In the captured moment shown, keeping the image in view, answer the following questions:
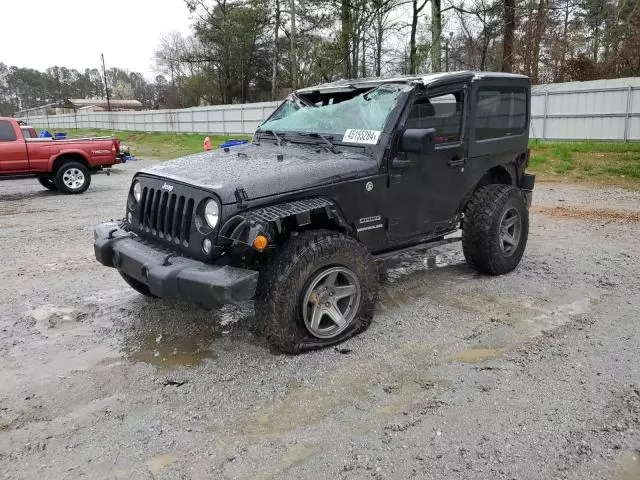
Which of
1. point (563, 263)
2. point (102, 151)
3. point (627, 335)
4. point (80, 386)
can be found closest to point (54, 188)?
point (102, 151)

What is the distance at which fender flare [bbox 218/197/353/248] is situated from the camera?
3.26 m

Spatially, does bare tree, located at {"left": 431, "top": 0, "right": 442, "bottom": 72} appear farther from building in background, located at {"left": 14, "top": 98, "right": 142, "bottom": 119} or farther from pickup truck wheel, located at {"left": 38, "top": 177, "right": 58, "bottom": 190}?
building in background, located at {"left": 14, "top": 98, "right": 142, "bottom": 119}

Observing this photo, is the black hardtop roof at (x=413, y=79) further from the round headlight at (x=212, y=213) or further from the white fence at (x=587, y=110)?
the white fence at (x=587, y=110)

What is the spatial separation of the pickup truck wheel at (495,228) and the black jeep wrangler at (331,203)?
0.01 m

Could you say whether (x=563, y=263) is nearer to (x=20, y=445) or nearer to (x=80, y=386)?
(x=80, y=386)

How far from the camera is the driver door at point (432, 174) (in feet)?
14.0

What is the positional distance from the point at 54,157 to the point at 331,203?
1023 cm

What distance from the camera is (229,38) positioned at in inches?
1591

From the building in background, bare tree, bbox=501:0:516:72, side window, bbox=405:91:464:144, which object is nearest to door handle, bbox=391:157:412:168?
side window, bbox=405:91:464:144

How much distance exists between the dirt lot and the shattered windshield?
1.54 meters

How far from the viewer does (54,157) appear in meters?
11.8

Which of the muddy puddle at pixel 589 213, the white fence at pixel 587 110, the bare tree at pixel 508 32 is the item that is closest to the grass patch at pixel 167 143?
the bare tree at pixel 508 32

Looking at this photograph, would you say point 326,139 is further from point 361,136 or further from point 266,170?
point 266,170

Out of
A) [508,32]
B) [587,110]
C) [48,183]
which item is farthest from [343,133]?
[508,32]
